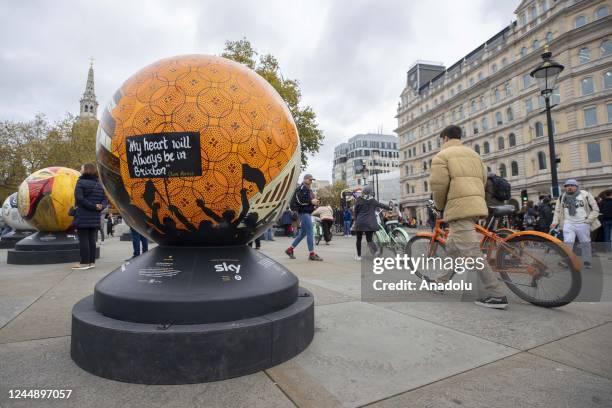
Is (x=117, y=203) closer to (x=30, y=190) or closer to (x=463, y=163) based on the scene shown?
(x=463, y=163)

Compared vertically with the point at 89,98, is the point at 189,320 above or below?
below

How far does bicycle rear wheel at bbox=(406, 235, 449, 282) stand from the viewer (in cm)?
436

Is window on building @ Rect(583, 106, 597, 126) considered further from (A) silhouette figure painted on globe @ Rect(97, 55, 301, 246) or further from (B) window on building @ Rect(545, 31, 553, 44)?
(A) silhouette figure painted on globe @ Rect(97, 55, 301, 246)

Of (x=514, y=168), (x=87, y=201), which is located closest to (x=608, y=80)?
(x=514, y=168)

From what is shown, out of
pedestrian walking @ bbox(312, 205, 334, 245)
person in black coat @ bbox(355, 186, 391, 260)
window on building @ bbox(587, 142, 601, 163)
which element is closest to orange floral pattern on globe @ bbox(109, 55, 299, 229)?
person in black coat @ bbox(355, 186, 391, 260)

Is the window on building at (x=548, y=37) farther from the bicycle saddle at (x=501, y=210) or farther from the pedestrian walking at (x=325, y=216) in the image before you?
the bicycle saddle at (x=501, y=210)

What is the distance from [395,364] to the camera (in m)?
1.96

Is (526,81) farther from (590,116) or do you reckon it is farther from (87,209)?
(87,209)

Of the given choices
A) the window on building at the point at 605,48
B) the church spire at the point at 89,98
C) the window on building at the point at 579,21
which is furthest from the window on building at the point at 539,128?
the church spire at the point at 89,98

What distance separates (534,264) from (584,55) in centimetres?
4645

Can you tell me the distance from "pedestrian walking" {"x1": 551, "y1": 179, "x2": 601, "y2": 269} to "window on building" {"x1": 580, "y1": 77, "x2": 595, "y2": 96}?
134 feet

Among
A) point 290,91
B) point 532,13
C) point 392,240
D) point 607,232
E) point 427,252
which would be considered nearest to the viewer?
point 427,252

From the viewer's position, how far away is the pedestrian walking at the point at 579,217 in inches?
239

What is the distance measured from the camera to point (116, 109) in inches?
85.5
